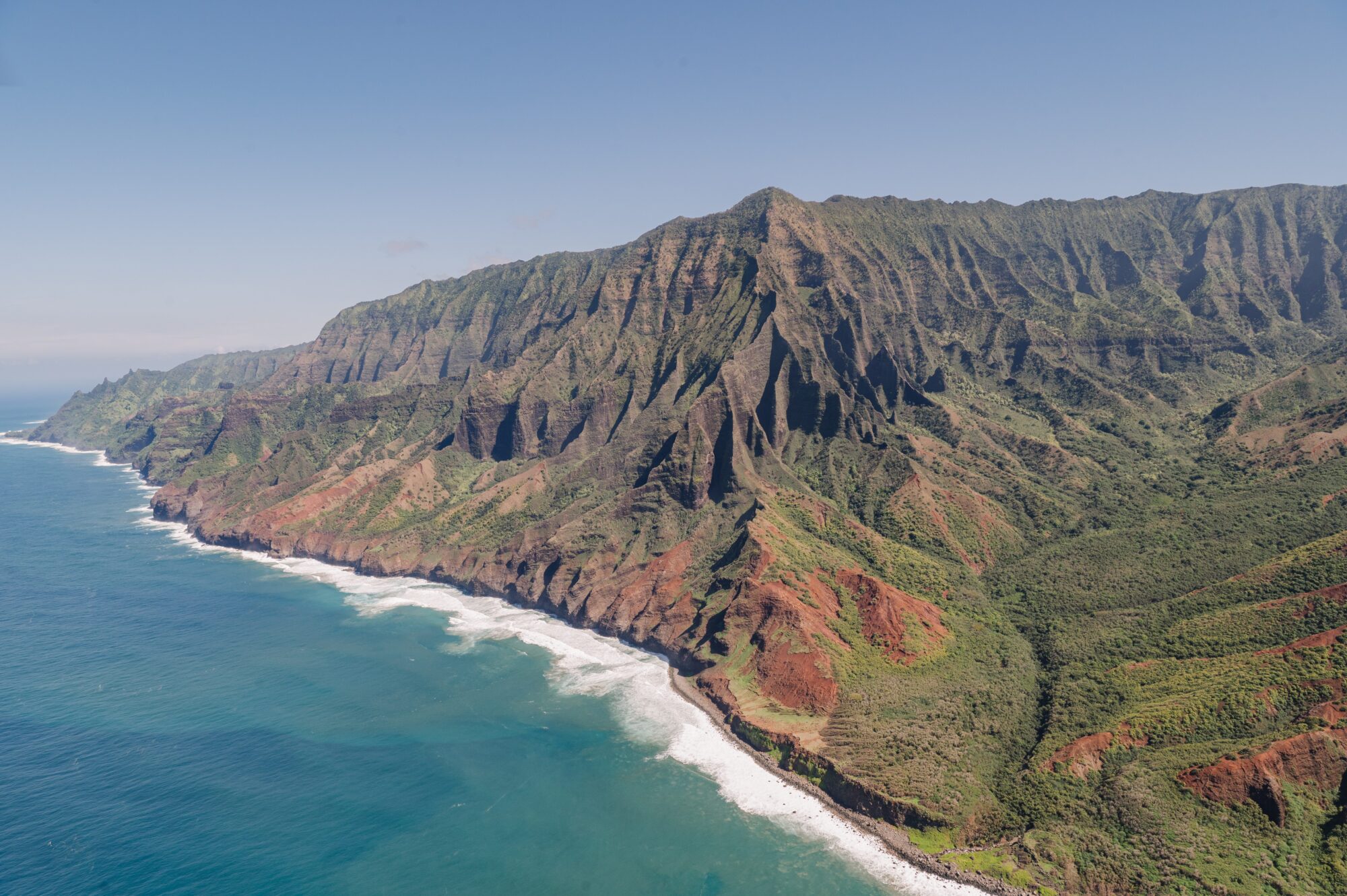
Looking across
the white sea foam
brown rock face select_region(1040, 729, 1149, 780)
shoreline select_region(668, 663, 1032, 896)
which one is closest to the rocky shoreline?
shoreline select_region(668, 663, 1032, 896)

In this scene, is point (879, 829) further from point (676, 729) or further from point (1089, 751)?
point (676, 729)

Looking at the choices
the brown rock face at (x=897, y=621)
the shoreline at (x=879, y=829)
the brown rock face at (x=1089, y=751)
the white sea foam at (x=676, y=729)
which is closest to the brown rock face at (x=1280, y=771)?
the brown rock face at (x=1089, y=751)

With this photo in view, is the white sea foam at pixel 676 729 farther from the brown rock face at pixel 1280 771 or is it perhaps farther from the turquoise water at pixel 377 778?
the brown rock face at pixel 1280 771

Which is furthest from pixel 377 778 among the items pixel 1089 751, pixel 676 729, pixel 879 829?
pixel 1089 751

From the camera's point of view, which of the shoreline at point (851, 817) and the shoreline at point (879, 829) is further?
the shoreline at point (851, 817)

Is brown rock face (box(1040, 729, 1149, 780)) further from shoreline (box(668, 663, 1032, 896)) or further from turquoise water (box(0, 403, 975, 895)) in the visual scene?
turquoise water (box(0, 403, 975, 895))

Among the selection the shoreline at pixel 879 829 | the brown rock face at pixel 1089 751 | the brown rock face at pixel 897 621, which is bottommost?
the shoreline at pixel 879 829
